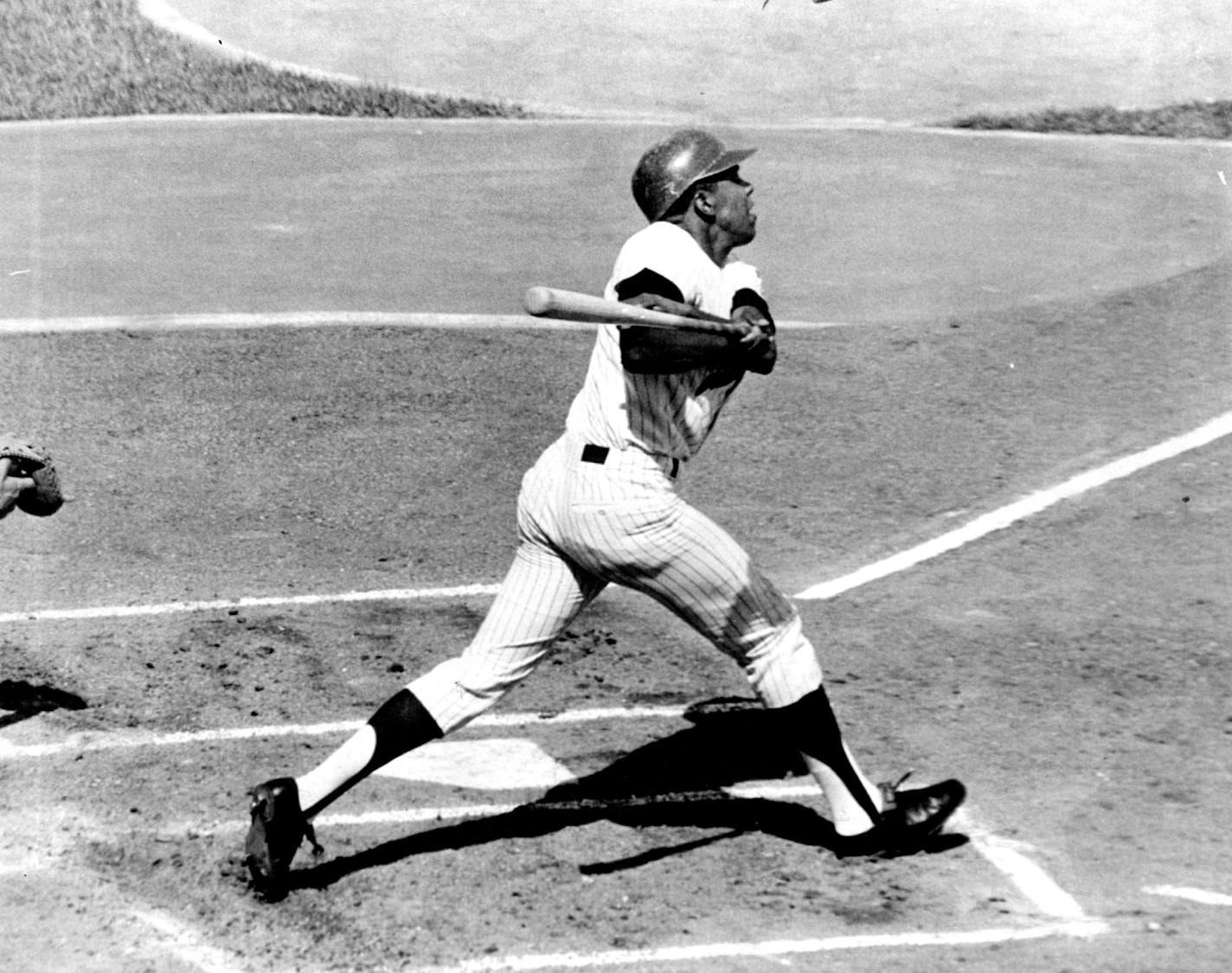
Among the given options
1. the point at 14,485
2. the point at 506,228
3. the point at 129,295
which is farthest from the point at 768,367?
the point at 506,228

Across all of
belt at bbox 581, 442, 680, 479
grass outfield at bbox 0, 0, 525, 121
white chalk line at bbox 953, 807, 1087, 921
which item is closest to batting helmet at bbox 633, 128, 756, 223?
belt at bbox 581, 442, 680, 479

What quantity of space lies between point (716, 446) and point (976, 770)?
3845 millimetres

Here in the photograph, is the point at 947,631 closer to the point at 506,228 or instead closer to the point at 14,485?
the point at 14,485

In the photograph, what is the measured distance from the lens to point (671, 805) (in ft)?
20.3

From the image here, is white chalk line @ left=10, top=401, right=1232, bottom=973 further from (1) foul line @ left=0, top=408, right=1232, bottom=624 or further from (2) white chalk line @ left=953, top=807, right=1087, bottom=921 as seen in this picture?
(1) foul line @ left=0, top=408, right=1232, bottom=624

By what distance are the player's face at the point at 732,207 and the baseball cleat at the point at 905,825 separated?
1.68 metres

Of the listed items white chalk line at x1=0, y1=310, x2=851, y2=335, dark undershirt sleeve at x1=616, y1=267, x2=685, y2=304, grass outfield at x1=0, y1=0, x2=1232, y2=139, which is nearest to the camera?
dark undershirt sleeve at x1=616, y1=267, x2=685, y2=304

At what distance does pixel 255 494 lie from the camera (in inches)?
366

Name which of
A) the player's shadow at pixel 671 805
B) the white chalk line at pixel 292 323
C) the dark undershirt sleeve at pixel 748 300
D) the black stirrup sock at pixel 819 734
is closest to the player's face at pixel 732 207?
the dark undershirt sleeve at pixel 748 300

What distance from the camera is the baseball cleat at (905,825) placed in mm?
5680

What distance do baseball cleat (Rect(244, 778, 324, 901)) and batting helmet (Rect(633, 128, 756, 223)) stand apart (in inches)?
74.3

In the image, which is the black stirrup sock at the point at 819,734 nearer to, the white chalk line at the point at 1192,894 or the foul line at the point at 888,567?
the white chalk line at the point at 1192,894

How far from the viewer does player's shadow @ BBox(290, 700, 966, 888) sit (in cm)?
580

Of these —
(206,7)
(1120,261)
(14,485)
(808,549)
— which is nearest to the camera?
(14,485)
